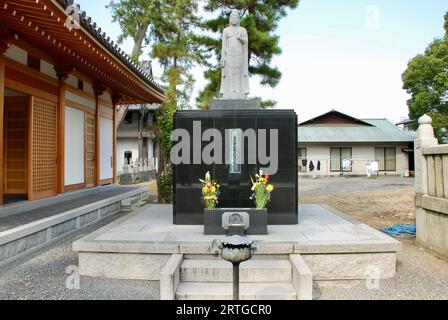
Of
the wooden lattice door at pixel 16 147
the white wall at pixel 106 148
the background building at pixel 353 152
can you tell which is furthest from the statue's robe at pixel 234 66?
the background building at pixel 353 152

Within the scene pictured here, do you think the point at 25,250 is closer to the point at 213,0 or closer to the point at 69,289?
the point at 69,289

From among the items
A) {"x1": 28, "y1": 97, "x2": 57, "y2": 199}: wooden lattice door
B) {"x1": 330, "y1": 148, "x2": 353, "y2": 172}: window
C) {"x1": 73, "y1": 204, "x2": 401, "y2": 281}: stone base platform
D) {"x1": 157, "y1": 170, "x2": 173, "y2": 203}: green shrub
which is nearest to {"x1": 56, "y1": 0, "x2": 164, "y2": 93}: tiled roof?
{"x1": 28, "y1": 97, "x2": 57, "y2": 199}: wooden lattice door

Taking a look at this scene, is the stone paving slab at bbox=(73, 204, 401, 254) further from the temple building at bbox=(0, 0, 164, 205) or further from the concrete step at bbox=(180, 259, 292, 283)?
the temple building at bbox=(0, 0, 164, 205)

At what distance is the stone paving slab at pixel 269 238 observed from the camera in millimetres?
5039

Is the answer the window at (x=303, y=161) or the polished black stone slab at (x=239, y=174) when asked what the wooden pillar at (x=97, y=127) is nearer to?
the polished black stone slab at (x=239, y=174)

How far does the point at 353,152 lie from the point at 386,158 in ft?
9.24

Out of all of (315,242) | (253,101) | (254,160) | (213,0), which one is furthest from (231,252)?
(213,0)

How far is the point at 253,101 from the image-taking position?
730cm

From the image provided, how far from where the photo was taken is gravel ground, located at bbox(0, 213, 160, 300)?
178 inches

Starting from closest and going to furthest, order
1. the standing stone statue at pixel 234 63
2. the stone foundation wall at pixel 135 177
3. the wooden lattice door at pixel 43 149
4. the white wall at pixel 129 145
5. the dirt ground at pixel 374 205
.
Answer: the standing stone statue at pixel 234 63 → the wooden lattice door at pixel 43 149 → the dirt ground at pixel 374 205 → the stone foundation wall at pixel 135 177 → the white wall at pixel 129 145

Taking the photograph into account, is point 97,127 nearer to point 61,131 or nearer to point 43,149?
point 61,131

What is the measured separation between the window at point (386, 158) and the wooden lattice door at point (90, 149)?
953 inches

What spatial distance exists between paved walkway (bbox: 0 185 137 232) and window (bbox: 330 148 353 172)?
2102cm

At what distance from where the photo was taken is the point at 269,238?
5.54m
